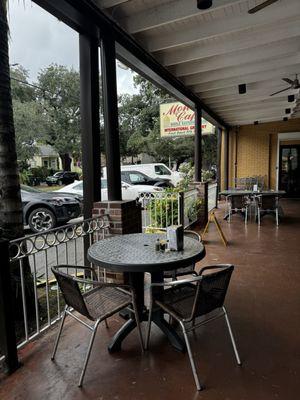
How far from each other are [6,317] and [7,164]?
3.83 ft

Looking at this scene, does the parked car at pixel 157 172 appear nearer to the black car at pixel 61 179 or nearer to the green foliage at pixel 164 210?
the black car at pixel 61 179

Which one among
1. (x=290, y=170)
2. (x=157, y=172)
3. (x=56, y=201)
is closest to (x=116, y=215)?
(x=56, y=201)

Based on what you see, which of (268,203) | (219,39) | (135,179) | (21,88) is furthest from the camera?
(21,88)

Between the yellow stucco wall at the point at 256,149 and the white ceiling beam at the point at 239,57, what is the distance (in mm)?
7037

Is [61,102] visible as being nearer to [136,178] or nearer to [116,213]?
[136,178]

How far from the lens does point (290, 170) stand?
430 inches

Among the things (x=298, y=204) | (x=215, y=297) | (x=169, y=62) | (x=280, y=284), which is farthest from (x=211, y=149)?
(x=215, y=297)

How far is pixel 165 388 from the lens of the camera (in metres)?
1.73

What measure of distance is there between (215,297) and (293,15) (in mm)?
3097

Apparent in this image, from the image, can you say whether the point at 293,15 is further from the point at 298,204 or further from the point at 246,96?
the point at 298,204

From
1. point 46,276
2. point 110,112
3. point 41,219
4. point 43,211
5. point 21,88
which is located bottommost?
point 41,219

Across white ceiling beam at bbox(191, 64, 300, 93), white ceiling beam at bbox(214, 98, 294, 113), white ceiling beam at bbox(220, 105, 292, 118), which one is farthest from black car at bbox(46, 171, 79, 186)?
white ceiling beam at bbox(191, 64, 300, 93)

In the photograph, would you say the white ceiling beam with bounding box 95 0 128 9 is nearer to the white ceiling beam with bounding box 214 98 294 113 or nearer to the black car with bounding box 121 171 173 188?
the white ceiling beam with bounding box 214 98 294 113

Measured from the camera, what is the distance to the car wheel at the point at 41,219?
677 cm
